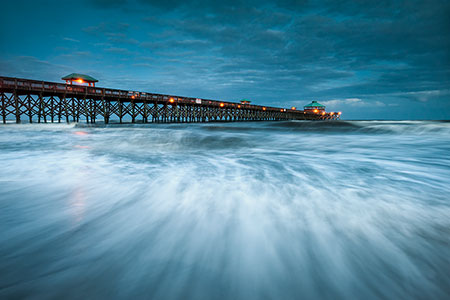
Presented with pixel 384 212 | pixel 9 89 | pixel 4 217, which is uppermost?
pixel 9 89

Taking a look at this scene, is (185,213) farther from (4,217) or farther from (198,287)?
(4,217)

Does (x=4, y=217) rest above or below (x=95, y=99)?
below

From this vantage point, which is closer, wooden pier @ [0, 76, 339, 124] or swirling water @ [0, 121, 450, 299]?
swirling water @ [0, 121, 450, 299]

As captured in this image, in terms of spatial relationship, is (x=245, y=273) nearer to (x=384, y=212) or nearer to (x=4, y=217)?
(x=384, y=212)

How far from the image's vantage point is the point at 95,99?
25.4 m

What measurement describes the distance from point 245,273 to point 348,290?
2.10 ft

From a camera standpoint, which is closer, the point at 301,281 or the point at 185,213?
the point at 301,281

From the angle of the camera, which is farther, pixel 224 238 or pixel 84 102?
pixel 84 102

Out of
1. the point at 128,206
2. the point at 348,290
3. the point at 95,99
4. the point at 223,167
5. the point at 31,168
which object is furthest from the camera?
the point at 95,99

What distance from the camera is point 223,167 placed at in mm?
4898

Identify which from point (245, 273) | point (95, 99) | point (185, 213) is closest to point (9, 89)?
point (95, 99)

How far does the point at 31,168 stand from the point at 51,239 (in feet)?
12.5

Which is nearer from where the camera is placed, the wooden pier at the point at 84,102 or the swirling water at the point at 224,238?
the swirling water at the point at 224,238

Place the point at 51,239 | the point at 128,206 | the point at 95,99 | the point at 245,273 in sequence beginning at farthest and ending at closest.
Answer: the point at 95,99, the point at 128,206, the point at 51,239, the point at 245,273
